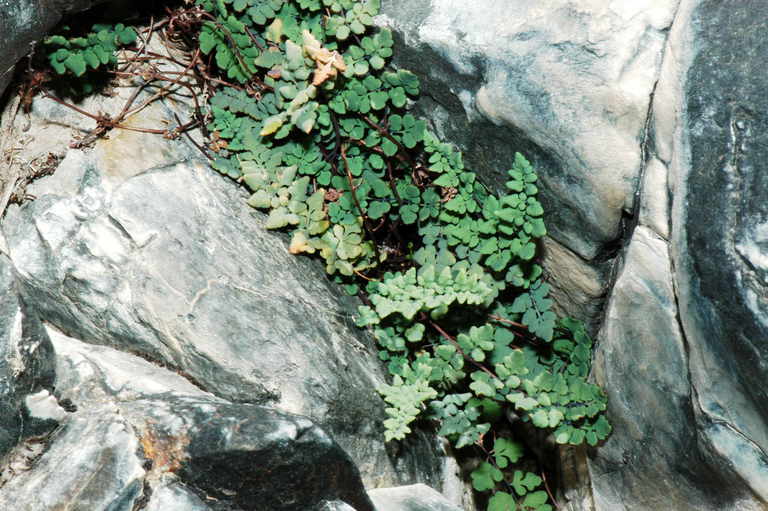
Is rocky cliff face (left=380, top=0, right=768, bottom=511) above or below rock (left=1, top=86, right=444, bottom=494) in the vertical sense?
above

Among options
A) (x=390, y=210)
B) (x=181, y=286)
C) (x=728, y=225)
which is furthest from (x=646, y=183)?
(x=181, y=286)

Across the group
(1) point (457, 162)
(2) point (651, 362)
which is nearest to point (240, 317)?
(1) point (457, 162)

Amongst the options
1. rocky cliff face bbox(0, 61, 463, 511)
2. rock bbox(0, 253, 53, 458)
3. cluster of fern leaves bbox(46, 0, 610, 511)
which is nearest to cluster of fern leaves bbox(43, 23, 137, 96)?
cluster of fern leaves bbox(46, 0, 610, 511)

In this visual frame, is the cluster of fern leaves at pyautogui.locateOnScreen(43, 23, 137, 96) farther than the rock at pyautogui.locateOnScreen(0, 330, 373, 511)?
Yes

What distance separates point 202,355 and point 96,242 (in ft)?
2.02

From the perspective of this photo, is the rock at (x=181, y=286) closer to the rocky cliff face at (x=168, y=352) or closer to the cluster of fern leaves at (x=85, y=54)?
the rocky cliff face at (x=168, y=352)

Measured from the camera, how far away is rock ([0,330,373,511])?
7.66ft

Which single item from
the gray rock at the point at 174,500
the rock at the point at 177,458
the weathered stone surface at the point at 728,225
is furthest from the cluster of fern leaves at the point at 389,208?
the gray rock at the point at 174,500

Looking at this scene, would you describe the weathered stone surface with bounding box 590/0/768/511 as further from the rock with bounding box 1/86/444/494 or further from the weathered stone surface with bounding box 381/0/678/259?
the rock with bounding box 1/86/444/494

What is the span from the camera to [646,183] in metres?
2.59

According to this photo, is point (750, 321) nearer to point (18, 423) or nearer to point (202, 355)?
point (202, 355)

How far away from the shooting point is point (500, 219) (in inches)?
118

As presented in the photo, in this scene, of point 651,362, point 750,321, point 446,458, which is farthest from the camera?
point 446,458

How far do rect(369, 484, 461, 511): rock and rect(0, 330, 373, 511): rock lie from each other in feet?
0.70
